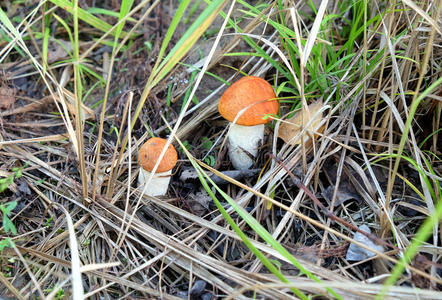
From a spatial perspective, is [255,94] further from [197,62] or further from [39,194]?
[39,194]

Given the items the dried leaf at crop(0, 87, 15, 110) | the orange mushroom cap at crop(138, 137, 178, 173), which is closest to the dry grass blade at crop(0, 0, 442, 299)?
the dried leaf at crop(0, 87, 15, 110)

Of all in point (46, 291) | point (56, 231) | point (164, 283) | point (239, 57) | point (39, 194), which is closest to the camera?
point (46, 291)

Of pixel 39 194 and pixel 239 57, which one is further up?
pixel 239 57

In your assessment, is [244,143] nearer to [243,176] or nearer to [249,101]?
[243,176]

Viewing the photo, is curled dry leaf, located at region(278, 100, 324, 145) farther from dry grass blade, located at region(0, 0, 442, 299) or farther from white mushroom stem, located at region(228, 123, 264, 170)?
white mushroom stem, located at region(228, 123, 264, 170)

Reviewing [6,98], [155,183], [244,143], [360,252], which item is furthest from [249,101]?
[6,98]

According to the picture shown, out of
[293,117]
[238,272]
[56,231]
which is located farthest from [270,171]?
[56,231]

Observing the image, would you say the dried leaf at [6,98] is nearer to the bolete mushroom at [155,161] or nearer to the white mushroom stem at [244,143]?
the bolete mushroom at [155,161]
